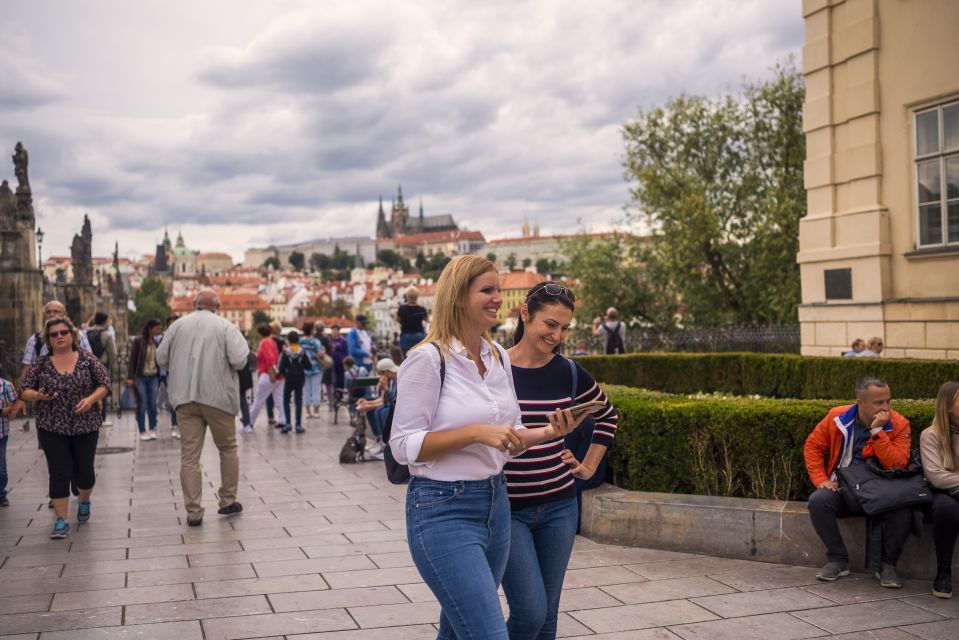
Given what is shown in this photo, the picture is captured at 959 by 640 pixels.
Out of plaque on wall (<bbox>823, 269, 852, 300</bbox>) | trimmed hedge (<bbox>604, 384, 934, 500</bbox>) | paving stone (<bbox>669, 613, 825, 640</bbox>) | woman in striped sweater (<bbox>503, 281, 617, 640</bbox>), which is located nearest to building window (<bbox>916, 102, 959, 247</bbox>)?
plaque on wall (<bbox>823, 269, 852, 300</bbox>)

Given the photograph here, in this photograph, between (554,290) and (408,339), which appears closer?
(554,290)

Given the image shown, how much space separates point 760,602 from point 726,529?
106 centimetres

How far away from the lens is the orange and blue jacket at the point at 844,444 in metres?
6.18


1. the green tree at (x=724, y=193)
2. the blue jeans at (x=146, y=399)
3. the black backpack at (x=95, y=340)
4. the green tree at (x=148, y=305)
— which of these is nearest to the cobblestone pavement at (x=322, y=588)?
the black backpack at (x=95, y=340)

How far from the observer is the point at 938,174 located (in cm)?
1327

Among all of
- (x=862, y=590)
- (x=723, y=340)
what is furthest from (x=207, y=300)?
(x=723, y=340)

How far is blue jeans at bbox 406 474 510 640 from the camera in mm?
3252

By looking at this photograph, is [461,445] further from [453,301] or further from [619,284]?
[619,284]

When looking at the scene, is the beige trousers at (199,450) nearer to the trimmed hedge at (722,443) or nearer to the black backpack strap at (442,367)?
the trimmed hedge at (722,443)

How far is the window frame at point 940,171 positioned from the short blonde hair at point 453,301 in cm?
1140

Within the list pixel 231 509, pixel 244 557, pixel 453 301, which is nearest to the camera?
pixel 453 301

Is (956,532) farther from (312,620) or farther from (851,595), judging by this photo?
(312,620)

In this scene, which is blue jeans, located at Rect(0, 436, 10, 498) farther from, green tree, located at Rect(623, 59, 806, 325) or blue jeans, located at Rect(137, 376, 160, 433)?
green tree, located at Rect(623, 59, 806, 325)

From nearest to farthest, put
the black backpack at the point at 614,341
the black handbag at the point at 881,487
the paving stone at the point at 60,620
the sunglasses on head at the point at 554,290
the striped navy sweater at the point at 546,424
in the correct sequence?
the striped navy sweater at the point at 546,424 → the sunglasses on head at the point at 554,290 → the paving stone at the point at 60,620 → the black handbag at the point at 881,487 → the black backpack at the point at 614,341
